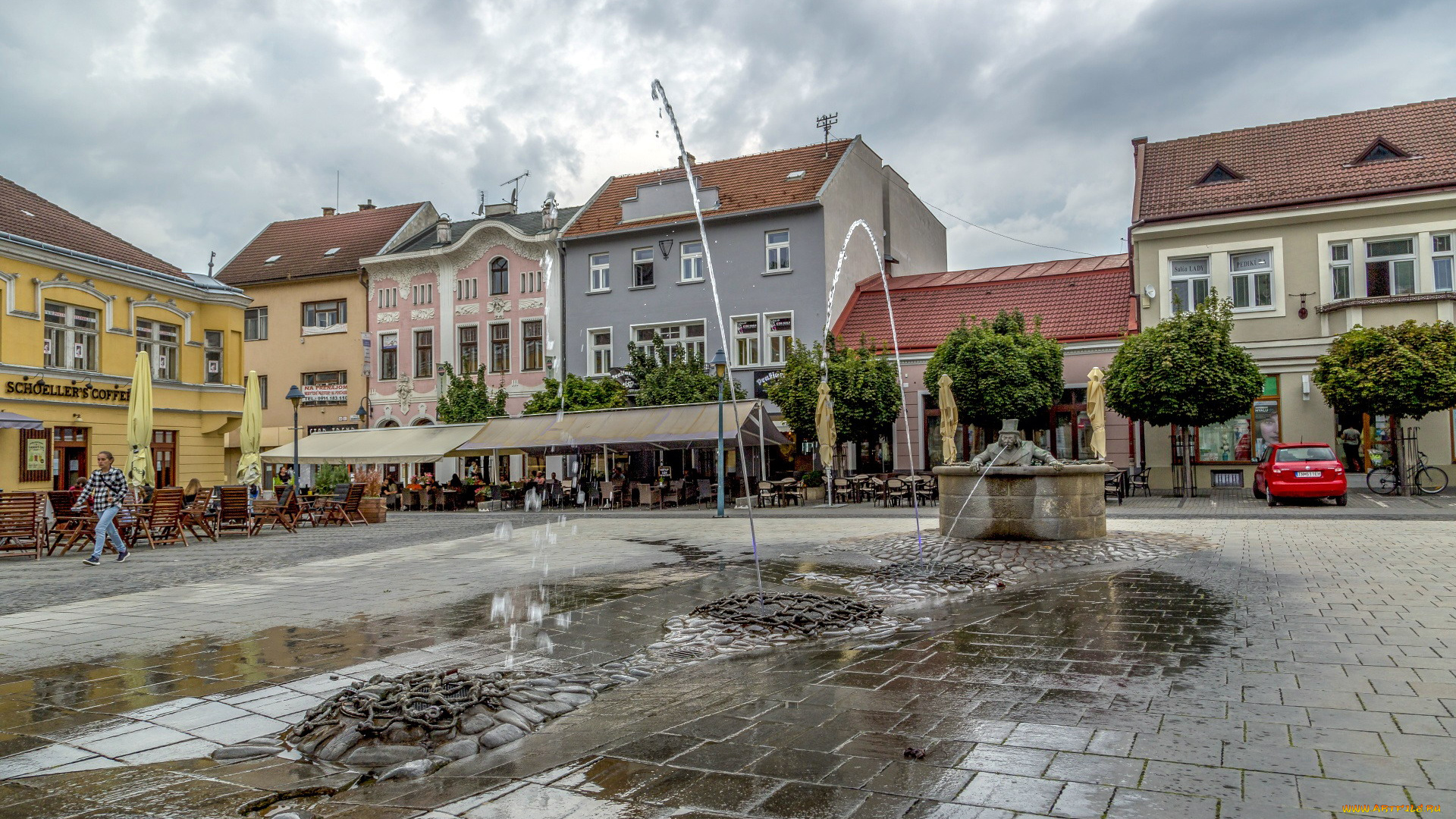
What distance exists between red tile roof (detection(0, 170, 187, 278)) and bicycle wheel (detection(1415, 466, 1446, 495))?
34.8 metres

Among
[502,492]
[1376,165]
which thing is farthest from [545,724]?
[1376,165]

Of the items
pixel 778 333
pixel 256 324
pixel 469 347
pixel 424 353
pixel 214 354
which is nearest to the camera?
pixel 214 354

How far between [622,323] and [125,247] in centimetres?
1591

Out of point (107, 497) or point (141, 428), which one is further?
point (141, 428)

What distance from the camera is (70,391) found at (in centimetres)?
2538

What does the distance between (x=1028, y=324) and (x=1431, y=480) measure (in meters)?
11.1

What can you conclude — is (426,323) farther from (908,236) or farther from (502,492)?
(908,236)

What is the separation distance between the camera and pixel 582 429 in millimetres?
28875

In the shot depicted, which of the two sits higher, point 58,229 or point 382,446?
point 58,229

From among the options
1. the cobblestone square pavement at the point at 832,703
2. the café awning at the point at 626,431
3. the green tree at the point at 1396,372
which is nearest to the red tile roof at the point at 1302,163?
the green tree at the point at 1396,372

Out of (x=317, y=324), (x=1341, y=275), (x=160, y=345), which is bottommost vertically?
(x=160, y=345)

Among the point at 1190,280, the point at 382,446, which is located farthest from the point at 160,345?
the point at 1190,280

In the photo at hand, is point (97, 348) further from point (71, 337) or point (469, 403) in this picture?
point (469, 403)

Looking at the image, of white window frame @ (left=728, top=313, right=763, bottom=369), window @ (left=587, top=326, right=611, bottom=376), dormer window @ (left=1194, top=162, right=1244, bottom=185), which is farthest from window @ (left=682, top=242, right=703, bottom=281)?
dormer window @ (left=1194, top=162, right=1244, bottom=185)
